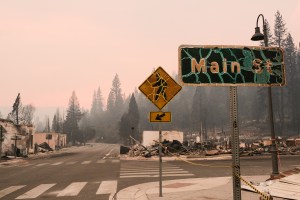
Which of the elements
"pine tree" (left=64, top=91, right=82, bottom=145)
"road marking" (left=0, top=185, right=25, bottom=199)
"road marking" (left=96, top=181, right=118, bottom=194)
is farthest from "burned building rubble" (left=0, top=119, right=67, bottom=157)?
"pine tree" (left=64, top=91, right=82, bottom=145)

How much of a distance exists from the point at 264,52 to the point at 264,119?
372 ft

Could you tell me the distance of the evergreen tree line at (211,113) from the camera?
89812 millimetres

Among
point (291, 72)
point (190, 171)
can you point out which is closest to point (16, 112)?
point (291, 72)

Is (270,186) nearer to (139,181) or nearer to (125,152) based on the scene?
(139,181)

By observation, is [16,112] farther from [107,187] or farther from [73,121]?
[107,187]

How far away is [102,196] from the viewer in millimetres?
10570

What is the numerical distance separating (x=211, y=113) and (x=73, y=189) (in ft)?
Answer: 441

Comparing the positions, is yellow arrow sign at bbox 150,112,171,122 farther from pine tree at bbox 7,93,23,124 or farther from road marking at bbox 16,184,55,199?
pine tree at bbox 7,93,23,124

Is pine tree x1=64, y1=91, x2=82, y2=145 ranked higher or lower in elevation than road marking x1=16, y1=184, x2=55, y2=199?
higher

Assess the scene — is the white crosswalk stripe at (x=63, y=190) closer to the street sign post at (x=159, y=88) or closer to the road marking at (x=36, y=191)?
the road marking at (x=36, y=191)

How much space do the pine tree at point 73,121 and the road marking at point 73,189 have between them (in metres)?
120

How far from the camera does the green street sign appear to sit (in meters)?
5.61

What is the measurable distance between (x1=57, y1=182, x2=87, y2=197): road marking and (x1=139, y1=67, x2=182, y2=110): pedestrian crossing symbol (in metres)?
4.56

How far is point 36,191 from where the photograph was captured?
11992mm
